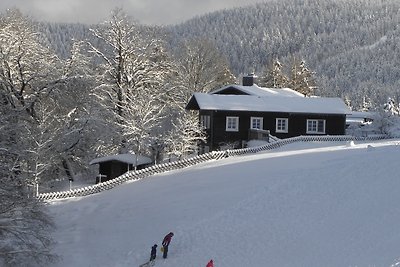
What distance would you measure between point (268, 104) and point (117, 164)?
14757mm

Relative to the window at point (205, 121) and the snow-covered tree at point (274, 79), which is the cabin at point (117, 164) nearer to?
the window at point (205, 121)

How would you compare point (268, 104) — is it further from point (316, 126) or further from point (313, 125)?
point (316, 126)

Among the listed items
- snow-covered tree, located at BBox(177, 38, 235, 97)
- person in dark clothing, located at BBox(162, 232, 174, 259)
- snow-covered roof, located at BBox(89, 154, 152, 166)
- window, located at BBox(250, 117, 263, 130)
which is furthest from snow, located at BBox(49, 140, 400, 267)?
snow-covered tree, located at BBox(177, 38, 235, 97)

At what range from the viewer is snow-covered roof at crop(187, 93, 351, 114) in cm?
4425

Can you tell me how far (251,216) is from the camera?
2408cm

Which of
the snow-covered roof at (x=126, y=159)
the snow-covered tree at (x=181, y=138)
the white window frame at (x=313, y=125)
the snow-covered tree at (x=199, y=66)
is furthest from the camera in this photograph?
the snow-covered tree at (x=199, y=66)

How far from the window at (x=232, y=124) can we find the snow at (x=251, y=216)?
11.8m

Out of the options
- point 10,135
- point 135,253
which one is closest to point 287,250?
point 135,253

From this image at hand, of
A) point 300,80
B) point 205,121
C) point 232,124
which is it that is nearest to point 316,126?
point 232,124

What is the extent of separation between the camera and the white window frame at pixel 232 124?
1762 inches

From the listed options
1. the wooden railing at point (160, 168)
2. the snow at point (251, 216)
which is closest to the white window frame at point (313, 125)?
the wooden railing at point (160, 168)

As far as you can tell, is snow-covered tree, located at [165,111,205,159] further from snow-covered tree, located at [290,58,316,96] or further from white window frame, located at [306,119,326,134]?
snow-covered tree, located at [290,58,316,96]

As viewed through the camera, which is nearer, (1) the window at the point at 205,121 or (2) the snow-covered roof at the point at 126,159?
(2) the snow-covered roof at the point at 126,159

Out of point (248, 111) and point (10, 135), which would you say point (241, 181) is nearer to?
point (10, 135)
